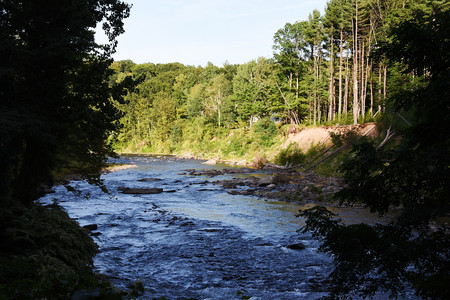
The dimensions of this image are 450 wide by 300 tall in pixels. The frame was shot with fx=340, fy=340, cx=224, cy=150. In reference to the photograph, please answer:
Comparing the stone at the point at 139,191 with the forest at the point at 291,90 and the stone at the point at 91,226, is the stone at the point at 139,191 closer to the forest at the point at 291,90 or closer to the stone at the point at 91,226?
the forest at the point at 291,90

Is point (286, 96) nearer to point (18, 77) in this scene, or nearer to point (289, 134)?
point (289, 134)

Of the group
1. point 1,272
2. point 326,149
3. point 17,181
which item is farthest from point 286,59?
point 1,272

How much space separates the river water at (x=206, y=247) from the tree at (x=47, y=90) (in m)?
4.09

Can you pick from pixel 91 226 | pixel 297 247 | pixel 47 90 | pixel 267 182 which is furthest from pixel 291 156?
pixel 47 90

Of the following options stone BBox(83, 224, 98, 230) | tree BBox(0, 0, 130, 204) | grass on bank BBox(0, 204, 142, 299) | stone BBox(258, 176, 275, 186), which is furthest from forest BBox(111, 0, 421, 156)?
stone BBox(258, 176, 275, 186)

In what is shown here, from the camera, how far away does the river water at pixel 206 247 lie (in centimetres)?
1045

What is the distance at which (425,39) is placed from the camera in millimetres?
5758

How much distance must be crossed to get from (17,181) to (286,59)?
5299 centimetres

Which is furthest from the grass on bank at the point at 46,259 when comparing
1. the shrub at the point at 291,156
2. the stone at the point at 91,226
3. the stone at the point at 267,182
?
the shrub at the point at 291,156

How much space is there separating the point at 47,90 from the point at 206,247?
864 centimetres

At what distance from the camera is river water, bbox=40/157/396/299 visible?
10.4m

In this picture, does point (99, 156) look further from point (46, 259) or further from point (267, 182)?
point (267, 182)

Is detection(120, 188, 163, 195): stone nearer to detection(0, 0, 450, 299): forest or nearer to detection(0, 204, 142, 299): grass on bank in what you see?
detection(0, 0, 450, 299): forest

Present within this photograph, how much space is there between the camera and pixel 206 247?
14586mm
